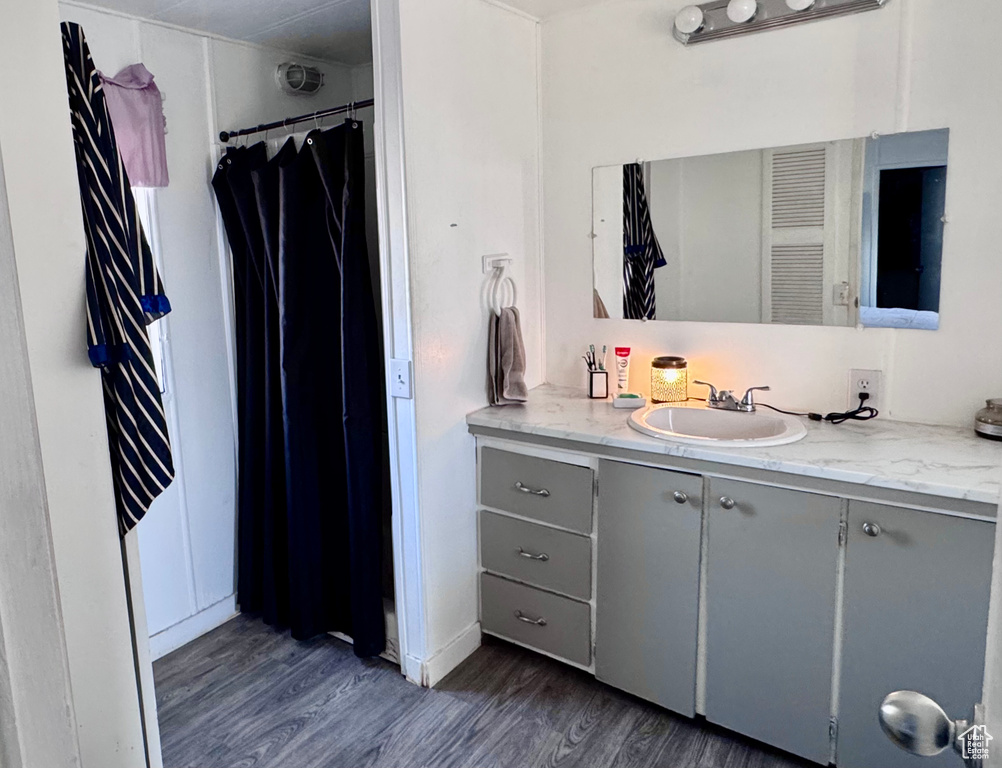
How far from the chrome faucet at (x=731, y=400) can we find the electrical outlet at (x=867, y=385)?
26cm

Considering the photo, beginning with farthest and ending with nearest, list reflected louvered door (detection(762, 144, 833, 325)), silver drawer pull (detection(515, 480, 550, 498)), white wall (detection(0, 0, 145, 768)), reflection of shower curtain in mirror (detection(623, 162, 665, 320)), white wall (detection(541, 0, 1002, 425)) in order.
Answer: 1. reflection of shower curtain in mirror (detection(623, 162, 665, 320))
2. silver drawer pull (detection(515, 480, 550, 498))
3. reflected louvered door (detection(762, 144, 833, 325))
4. white wall (detection(541, 0, 1002, 425))
5. white wall (detection(0, 0, 145, 768))

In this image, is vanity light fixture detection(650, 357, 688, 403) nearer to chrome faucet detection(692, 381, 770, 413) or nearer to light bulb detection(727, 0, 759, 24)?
chrome faucet detection(692, 381, 770, 413)

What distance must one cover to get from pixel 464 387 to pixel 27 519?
1.86 metres

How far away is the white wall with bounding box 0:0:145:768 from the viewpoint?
1.05m

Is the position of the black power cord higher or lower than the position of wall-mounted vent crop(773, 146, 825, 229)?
lower

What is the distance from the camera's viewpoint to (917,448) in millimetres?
1916

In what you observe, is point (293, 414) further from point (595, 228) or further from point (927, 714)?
point (927, 714)

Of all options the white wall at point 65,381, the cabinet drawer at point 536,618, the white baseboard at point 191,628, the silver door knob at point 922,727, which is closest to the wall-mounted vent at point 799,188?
the cabinet drawer at point 536,618

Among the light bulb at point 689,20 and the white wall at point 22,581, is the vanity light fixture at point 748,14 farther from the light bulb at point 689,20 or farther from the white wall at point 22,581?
the white wall at point 22,581

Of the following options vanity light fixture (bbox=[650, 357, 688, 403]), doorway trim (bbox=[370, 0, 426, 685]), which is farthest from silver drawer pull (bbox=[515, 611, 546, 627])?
vanity light fixture (bbox=[650, 357, 688, 403])

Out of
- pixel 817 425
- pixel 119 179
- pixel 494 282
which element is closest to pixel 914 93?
pixel 817 425

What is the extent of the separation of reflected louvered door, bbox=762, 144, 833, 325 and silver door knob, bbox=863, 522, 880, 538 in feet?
2.42

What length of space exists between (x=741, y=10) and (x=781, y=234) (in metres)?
0.68

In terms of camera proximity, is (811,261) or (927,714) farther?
(811,261)
